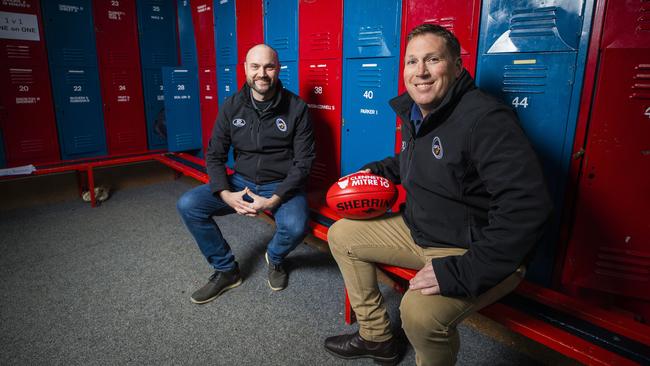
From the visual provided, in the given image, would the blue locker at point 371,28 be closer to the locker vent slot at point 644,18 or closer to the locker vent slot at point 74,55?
the locker vent slot at point 644,18

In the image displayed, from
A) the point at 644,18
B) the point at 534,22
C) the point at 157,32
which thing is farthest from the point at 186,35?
the point at 644,18

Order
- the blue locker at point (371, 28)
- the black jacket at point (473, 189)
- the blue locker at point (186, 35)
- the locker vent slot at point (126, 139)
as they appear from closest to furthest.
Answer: the black jacket at point (473, 189), the blue locker at point (371, 28), the blue locker at point (186, 35), the locker vent slot at point (126, 139)

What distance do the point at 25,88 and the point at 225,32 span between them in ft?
6.32

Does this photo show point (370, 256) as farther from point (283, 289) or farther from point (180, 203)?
point (180, 203)

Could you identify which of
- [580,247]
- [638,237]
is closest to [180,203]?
[580,247]

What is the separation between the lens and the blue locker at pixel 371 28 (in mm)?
2223

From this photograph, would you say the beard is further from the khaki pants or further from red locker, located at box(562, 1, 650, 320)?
red locker, located at box(562, 1, 650, 320)

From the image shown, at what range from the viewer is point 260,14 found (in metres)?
3.16

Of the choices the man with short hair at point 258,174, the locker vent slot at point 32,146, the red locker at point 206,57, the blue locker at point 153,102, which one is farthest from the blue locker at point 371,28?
the locker vent slot at point 32,146

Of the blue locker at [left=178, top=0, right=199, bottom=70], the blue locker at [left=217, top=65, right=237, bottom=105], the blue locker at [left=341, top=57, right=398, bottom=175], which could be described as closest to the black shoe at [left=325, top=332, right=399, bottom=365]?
the blue locker at [left=341, top=57, right=398, bottom=175]

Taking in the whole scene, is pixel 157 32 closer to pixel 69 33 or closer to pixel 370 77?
pixel 69 33

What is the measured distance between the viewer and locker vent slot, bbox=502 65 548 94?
1698 mm

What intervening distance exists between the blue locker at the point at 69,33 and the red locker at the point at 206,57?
101 centimetres

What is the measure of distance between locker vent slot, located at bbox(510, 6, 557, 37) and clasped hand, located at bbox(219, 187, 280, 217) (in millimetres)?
1396
